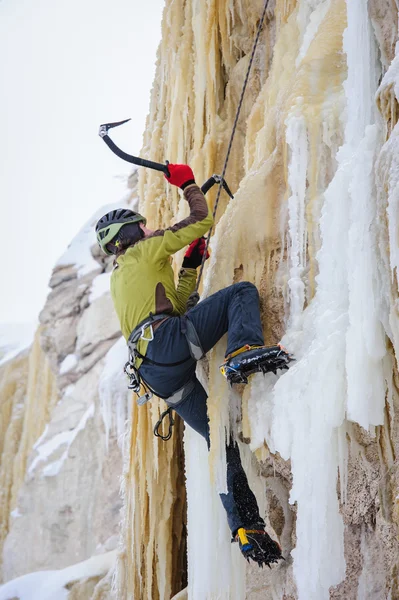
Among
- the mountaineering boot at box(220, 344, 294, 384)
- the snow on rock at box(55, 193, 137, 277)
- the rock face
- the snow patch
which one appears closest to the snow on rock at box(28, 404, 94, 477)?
the rock face

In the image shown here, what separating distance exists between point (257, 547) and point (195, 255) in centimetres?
177

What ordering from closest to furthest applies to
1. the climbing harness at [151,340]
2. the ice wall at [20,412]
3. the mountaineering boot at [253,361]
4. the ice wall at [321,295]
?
the ice wall at [321,295]
the mountaineering boot at [253,361]
the climbing harness at [151,340]
the ice wall at [20,412]

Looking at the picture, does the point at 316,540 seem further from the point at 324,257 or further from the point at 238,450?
the point at 324,257

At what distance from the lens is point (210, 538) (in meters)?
3.53

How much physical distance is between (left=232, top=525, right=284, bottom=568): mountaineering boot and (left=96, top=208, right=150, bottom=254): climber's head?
1.68 metres

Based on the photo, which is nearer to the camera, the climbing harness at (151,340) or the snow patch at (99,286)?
the climbing harness at (151,340)

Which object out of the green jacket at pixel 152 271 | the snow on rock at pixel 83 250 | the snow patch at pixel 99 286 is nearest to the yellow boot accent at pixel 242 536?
the green jacket at pixel 152 271

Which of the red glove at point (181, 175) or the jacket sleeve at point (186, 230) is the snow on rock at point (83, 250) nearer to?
the red glove at point (181, 175)

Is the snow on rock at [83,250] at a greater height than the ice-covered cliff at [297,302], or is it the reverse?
the snow on rock at [83,250]

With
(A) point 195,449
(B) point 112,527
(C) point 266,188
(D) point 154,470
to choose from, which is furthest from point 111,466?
(C) point 266,188

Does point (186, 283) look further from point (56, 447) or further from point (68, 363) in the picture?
point (68, 363)

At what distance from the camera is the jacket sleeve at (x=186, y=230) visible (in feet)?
11.5

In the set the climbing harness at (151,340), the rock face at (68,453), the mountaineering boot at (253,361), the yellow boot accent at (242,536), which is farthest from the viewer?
the rock face at (68,453)

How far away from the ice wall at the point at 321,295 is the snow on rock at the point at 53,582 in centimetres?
391
